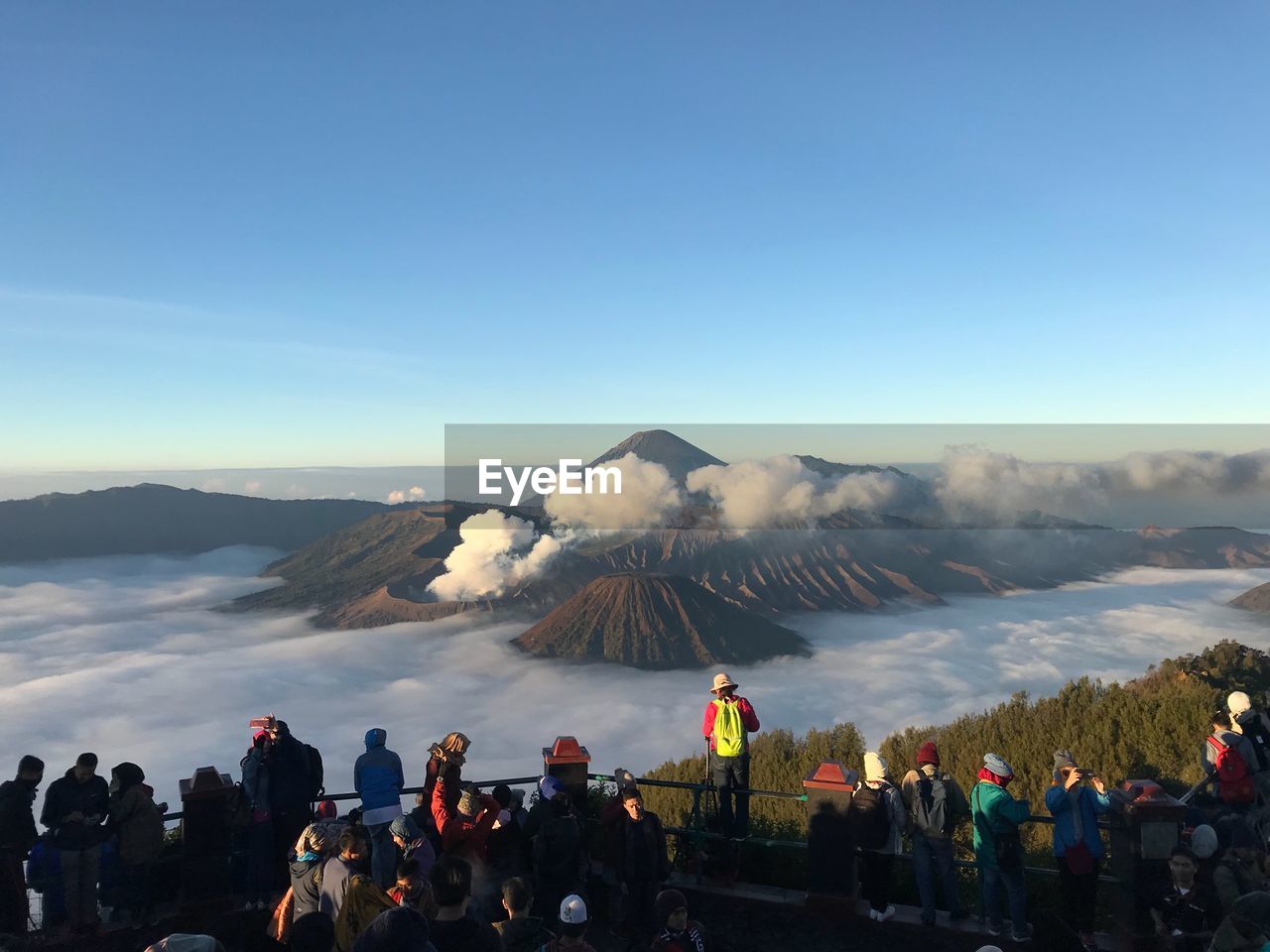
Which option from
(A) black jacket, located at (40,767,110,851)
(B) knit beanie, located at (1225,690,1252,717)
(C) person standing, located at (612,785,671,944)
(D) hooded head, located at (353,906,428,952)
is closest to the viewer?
(D) hooded head, located at (353,906,428,952)

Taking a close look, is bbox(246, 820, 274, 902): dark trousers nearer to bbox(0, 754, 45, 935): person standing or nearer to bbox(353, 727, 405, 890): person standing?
bbox(353, 727, 405, 890): person standing

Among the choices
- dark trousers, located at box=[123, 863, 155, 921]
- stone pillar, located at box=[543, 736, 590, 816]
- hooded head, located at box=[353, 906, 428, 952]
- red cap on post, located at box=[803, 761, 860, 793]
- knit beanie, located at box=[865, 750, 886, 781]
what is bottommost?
dark trousers, located at box=[123, 863, 155, 921]

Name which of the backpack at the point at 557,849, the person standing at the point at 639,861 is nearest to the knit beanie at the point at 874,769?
the person standing at the point at 639,861

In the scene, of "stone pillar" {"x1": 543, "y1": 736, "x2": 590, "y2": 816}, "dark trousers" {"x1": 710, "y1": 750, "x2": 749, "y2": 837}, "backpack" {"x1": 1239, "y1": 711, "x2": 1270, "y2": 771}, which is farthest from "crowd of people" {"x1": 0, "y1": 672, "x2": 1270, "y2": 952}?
"stone pillar" {"x1": 543, "y1": 736, "x2": 590, "y2": 816}

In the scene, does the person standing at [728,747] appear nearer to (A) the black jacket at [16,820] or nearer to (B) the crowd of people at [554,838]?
(B) the crowd of people at [554,838]

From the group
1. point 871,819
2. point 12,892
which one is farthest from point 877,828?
point 12,892

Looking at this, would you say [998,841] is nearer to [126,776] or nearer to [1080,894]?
[1080,894]
